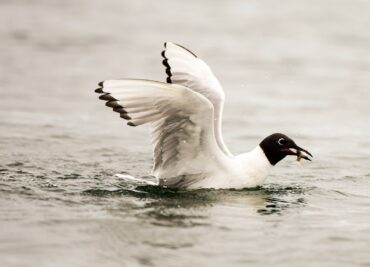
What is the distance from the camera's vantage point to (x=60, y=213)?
30.4ft

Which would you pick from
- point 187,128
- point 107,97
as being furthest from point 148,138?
point 107,97

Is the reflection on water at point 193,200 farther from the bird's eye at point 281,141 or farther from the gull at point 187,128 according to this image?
the bird's eye at point 281,141

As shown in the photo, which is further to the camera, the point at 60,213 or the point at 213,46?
the point at 213,46

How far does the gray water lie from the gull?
0.21 meters

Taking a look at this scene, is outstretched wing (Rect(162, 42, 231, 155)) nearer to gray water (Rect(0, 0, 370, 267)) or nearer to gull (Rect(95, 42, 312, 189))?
gull (Rect(95, 42, 312, 189))

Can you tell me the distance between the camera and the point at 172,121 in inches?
381

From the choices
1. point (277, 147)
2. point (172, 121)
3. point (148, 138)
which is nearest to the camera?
point (172, 121)

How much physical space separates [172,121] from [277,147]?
160 cm

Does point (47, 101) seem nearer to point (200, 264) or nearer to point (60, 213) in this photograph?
point (60, 213)

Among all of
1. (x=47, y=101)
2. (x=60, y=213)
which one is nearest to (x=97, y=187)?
(x=60, y=213)

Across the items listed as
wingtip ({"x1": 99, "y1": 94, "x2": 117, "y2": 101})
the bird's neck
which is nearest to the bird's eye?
the bird's neck

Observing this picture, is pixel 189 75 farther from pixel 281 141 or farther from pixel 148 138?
pixel 148 138

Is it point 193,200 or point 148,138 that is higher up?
point 148,138

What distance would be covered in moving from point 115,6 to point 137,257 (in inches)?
745
